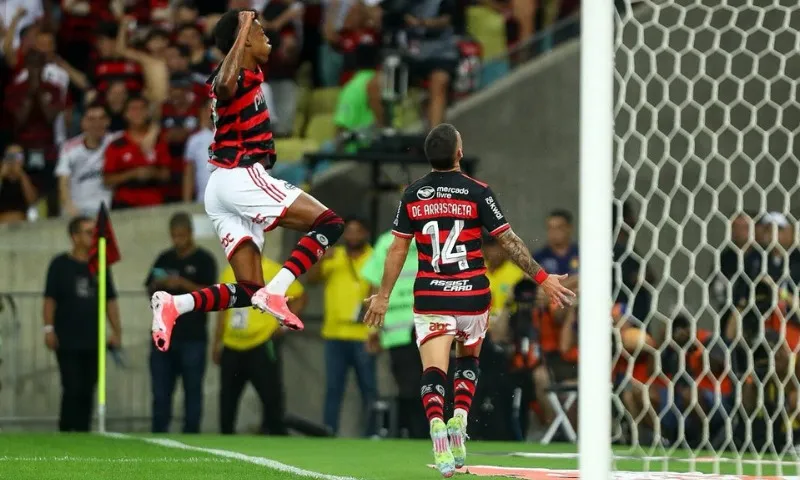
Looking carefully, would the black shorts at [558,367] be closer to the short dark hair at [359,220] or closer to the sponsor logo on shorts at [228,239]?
the short dark hair at [359,220]

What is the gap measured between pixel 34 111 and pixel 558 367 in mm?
7053

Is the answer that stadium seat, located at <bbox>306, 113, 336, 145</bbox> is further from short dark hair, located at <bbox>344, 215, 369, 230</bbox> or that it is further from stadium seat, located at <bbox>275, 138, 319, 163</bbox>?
short dark hair, located at <bbox>344, 215, 369, 230</bbox>

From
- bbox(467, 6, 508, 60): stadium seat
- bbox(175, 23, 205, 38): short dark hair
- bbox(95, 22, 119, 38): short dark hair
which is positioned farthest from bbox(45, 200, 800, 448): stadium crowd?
bbox(95, 22, 119, 38): short dark hair

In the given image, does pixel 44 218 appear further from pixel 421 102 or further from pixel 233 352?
pixel 421 102

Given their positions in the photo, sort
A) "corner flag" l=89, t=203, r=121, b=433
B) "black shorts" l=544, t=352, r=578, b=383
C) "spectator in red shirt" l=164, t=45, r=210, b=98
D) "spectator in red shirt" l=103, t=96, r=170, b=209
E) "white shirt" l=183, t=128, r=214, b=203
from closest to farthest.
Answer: "corner flag" l=89, t=203, r=121, b=433 < "black shorts" l=544, t=352, r=578, b=383 < "spectator in red shirt" l=103, t=96, r=170, b=209 < "white shirt" l=183, t=128, r=214, b=203 < "spectator in red shirt" l=164, t=45, r=210, b=98

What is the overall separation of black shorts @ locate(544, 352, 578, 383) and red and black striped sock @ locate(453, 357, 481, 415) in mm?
5220

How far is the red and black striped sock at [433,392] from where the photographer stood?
26.8 feet

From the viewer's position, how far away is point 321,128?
1734 centimetres

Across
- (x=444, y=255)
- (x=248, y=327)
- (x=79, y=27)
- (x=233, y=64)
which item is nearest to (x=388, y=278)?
(x=444, y=255)

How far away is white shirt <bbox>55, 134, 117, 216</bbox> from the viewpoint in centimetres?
1587

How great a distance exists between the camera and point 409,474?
887cm

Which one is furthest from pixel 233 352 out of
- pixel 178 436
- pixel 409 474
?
pixel 409 474

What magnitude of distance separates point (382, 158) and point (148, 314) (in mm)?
2970

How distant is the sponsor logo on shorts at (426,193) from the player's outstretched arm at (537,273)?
454 mm
